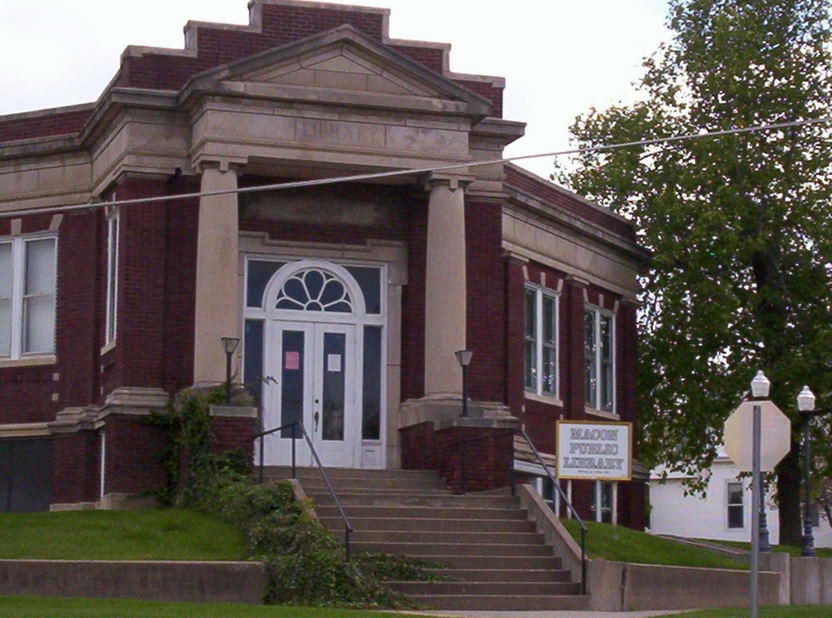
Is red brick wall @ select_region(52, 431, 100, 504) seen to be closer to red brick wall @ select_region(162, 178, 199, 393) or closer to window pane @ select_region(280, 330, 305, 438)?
red brick wall @ select_region(162, 178, 199, 393)

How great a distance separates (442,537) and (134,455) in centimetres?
539

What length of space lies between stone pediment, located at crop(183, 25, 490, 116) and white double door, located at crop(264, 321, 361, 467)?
3798mm

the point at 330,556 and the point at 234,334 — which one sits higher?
the point at 234,334

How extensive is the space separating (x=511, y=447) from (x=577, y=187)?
58.9 ft

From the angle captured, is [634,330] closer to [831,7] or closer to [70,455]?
[831,7]

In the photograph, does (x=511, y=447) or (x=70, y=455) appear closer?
(x=511, y=447)

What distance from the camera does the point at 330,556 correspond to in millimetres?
20594

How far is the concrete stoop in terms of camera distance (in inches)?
854

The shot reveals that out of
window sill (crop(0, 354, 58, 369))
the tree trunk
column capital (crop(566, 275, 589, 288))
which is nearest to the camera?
window sill (crop(0, 354, 58, 369))

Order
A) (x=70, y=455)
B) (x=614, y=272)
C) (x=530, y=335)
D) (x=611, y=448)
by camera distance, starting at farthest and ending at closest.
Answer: (x=614, y=272)
(x=530, y=335)
(x=70, y=455)
(x=611, y=448)

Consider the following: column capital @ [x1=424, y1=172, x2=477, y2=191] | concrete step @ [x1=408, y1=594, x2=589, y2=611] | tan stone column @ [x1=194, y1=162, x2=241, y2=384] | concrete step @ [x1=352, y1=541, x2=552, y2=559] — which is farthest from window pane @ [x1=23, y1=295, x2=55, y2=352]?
concrete step @ [x1=408, y1=594, x2=589, y2=611]

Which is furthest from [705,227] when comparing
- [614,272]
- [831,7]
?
[831,7]

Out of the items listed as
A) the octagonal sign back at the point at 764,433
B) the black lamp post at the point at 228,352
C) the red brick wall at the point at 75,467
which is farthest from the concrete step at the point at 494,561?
the red brick wall at the point at 75,467

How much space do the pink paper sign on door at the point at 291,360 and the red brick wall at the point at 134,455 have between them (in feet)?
8.44
